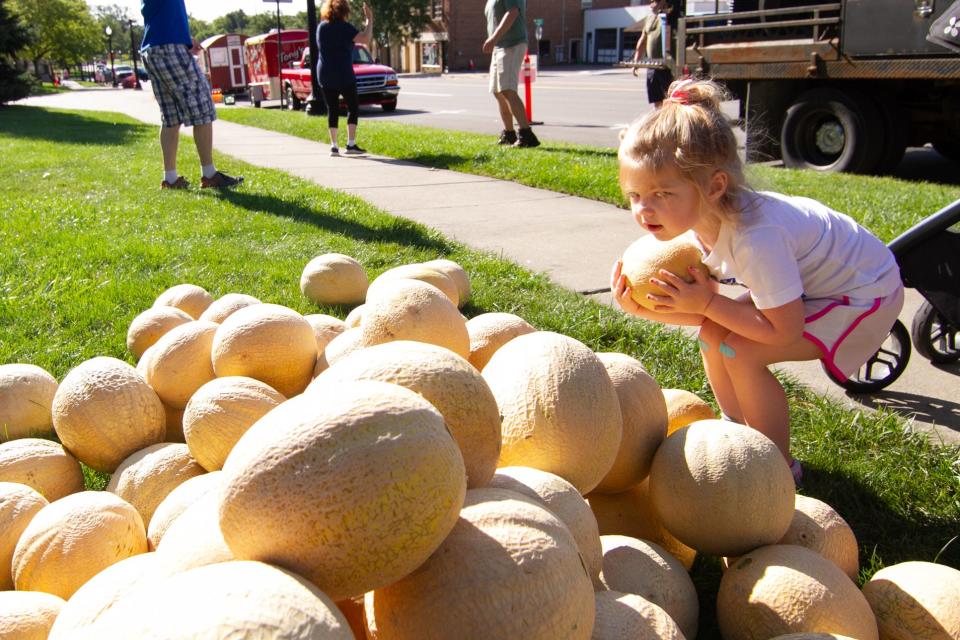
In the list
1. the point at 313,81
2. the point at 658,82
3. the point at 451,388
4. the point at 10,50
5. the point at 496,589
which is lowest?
the point at 496,589

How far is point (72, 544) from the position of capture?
1.84 metres

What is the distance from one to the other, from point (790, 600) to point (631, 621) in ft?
1.38

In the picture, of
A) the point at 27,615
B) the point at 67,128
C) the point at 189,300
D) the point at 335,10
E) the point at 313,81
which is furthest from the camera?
the point at 313,81

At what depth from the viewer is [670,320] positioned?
119 inches

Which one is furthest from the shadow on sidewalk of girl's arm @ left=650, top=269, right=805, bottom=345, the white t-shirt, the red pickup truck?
the red pickup truck

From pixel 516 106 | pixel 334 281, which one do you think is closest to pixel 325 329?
pixel 334 281

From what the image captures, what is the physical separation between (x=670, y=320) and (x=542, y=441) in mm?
1257

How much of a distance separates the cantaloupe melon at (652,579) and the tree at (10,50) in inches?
1211

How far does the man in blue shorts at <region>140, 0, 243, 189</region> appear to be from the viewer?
804 cm

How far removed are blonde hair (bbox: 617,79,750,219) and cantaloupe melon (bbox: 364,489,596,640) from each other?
1518mm

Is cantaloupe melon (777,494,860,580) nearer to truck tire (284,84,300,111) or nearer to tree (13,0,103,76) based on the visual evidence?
truck tire (284,84,300,111)

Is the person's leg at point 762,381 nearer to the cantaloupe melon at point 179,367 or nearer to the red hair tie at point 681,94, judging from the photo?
the red hair tie at point 681,94

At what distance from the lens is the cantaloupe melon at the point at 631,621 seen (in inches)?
59.7

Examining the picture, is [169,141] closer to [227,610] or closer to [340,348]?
[340,348]
